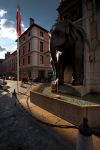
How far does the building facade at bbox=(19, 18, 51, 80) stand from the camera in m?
31.4

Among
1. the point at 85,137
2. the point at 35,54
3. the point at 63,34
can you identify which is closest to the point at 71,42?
the point at 63,34

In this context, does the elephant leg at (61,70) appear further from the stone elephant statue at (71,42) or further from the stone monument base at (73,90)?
the stone elephant statue at (71,42)

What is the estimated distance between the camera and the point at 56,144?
3172mm

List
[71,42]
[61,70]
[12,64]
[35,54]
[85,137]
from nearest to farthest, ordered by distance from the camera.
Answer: [85,137]
[71,42]
[61,70]
[35,54]
[12,64]

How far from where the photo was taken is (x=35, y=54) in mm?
31375

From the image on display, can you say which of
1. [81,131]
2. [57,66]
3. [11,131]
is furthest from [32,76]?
[81,131]

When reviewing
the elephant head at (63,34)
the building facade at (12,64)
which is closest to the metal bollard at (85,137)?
the elephant head at (63,34)

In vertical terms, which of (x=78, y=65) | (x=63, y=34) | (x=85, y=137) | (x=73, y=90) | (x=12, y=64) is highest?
(x=12, y=64)

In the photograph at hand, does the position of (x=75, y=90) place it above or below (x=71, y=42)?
below

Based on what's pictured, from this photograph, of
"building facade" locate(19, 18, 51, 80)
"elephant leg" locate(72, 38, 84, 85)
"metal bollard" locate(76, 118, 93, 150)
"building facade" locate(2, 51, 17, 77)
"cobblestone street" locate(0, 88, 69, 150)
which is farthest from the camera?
"building facade" locate(2, 51, 17, 77)

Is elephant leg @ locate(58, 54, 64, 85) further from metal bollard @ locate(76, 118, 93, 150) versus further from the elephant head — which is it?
metal bollard @ locate(76, 118, 93, 150)

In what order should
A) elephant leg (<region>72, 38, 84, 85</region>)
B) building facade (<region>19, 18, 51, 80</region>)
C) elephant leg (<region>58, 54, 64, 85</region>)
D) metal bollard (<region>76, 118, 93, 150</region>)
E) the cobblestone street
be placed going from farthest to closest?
building facade (<region>19, 18, 51, 80</region>)
elephant leg (<region>58, 54, 64, 85</region>)
elephant leg (<region>72, 38, 84, 85</region>)
the cobblestone street
metal bollard (<region>76, 118, 93, 150</region>)

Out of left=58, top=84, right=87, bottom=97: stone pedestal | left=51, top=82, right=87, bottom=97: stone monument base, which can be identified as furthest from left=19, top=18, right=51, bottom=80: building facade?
left=58, top=84, right=87, bottom=97: stone pedestal

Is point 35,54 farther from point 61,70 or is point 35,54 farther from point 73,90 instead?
point 73,90
